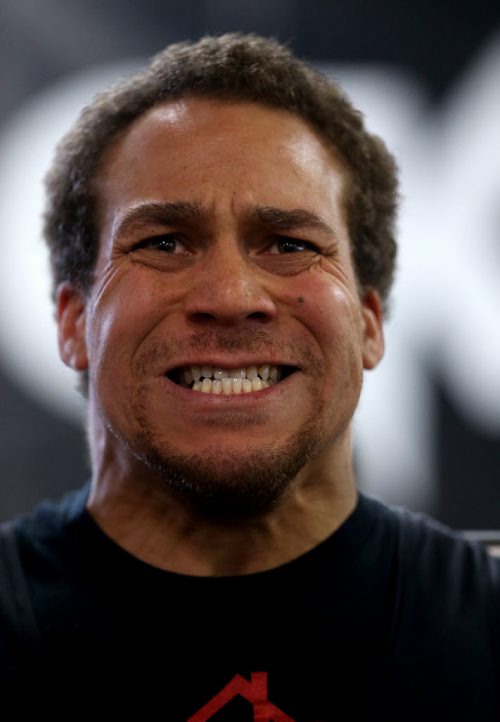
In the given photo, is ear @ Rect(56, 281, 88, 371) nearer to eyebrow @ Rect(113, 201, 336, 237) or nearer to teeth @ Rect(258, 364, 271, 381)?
eyebrow @ Rect(113, 201, 336, 237)

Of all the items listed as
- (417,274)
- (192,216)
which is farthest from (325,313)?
(417,274)

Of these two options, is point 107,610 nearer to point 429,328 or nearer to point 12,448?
point 12,448

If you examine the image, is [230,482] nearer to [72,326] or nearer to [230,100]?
[72,326]

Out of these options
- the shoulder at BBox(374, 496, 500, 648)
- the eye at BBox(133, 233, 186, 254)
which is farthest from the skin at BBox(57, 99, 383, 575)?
the shoulder at BBox(374, 496, 500, 648)

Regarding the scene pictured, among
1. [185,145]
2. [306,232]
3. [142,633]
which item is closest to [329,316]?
[306,232]

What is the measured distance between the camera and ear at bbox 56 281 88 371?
1.28m

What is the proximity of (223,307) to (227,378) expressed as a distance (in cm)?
9

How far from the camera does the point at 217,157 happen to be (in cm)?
112

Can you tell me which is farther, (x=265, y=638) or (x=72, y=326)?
(x=72, y=326)

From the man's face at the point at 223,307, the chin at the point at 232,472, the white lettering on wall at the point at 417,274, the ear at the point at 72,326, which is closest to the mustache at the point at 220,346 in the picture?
the man's face at the point at 223,307

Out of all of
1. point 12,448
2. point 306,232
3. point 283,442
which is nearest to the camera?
point 283,442

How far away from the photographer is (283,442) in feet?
3.42

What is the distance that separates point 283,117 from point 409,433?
0.86 meters

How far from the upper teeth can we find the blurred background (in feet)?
2.52
